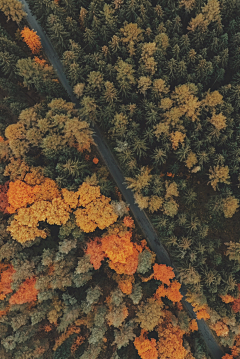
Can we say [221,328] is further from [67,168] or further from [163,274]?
[67,168]

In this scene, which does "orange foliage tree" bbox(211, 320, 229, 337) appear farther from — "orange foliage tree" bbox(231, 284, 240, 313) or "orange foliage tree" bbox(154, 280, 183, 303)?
"orange foliage tree" bbox(154, 280, 183, 303)

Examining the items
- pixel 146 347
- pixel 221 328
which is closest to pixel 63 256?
pixel 146 347

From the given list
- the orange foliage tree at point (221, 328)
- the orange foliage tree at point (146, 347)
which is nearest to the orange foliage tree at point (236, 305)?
the orange foliage tree at point (221, 328)

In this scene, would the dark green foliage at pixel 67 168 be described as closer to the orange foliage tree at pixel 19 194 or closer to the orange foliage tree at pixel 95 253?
the orange foliage tree at pixel 19 194

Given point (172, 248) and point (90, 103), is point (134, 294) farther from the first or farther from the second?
point (90, 103)

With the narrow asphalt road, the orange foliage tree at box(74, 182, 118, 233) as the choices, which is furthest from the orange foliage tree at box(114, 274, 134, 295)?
the orange foliage tree at box(74, 182, 118, 233)

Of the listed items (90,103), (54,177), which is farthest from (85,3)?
(54,177)
